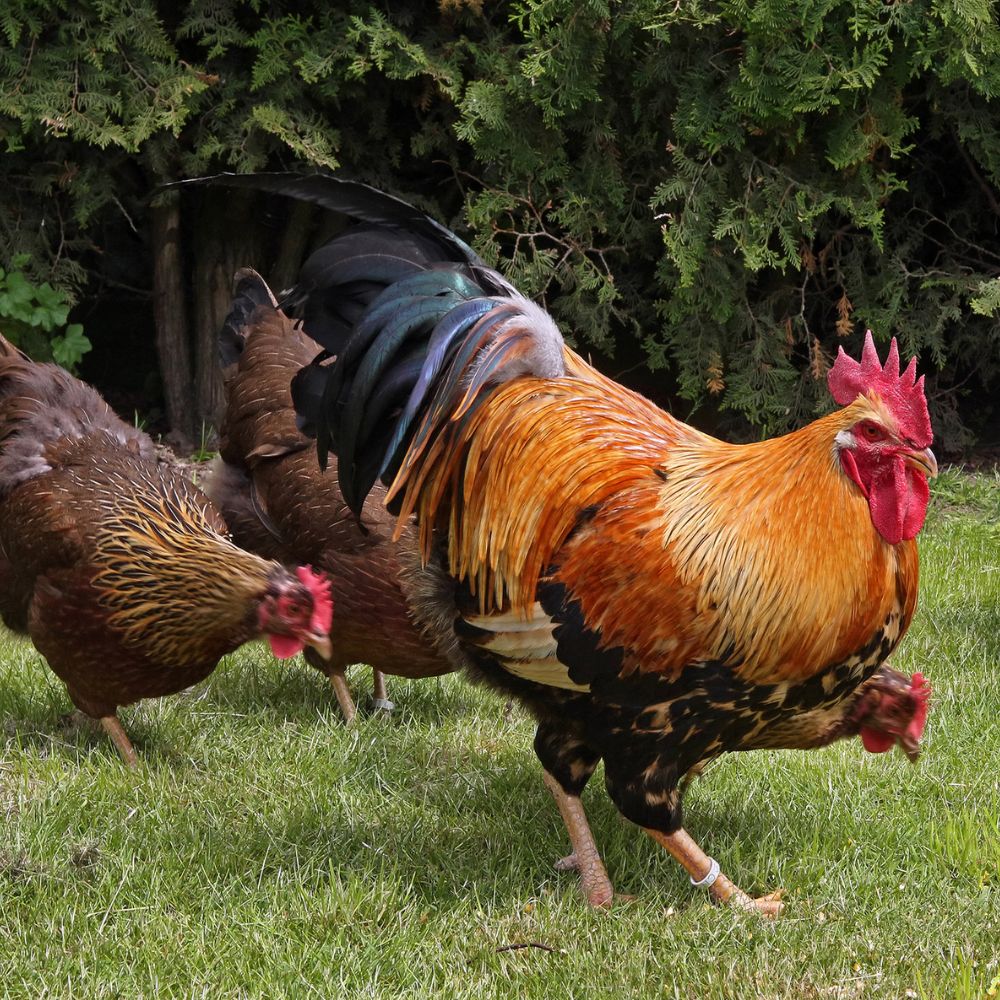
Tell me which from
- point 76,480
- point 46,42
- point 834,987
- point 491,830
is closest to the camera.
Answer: point 834,987

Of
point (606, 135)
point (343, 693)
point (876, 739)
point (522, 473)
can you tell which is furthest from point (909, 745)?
point (606, 135)

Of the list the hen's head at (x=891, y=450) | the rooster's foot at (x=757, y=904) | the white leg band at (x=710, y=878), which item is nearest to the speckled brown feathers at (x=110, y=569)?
the white leg band at (x=710, y=878)

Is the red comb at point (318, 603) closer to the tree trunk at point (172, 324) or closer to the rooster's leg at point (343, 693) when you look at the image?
the rooster's leg at point (343, 693)

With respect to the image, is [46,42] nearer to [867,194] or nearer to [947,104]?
[867,194]

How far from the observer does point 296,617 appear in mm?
3844

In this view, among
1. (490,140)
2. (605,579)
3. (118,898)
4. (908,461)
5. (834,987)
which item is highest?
(490,140)

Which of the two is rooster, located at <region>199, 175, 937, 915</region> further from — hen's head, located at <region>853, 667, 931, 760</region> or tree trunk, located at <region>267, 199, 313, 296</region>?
tree trunk, located at <region>267, 199, 313, 296</region>

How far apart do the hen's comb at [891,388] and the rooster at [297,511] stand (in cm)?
134

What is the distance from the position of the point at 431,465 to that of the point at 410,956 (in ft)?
4.32

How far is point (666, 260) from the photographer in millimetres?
7070

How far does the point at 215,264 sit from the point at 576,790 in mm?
5139

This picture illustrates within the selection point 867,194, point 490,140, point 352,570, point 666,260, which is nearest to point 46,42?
point 490,140

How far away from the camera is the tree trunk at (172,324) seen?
7832 mm

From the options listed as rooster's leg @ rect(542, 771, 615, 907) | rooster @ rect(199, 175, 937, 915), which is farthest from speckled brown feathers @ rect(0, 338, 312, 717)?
rooster's leg @ rect(542, 771, 615, 907)
